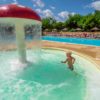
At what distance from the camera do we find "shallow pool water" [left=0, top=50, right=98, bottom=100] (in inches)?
247

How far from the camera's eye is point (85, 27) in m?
51.8

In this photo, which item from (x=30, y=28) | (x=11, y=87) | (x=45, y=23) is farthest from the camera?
(x=45, y=23)

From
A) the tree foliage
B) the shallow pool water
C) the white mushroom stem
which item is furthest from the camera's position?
the tree foliage

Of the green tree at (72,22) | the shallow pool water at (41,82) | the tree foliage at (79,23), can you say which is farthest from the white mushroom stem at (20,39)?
the green tree at (72,22)

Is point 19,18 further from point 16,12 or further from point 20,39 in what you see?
point 20,39

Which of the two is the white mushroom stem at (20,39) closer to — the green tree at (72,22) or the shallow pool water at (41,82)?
the shallow pool water at (41,82)

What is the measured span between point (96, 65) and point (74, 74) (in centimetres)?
151

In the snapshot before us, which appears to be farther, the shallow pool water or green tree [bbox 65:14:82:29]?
green tree [bbox 65:14:82:29]

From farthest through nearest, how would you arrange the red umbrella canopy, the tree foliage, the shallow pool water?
the tree foliage → the red umbrella canopy → the shallow pool water

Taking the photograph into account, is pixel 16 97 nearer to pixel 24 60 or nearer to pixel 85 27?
pixel 24 60

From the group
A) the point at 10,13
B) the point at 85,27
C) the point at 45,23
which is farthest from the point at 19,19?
the point at 45,23

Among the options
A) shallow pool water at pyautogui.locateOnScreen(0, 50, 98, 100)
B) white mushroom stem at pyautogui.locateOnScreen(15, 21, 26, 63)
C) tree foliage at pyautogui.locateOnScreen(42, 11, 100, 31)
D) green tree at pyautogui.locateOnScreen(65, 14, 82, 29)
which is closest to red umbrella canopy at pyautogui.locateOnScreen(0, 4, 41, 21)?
white mushroom stem at pyautogui.locateOnScreen(15, 21, 26, 63)

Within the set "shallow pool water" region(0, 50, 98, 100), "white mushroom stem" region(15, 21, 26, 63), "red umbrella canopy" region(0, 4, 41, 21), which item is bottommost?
"shallow pool water" region(0, 50, 98, 100)

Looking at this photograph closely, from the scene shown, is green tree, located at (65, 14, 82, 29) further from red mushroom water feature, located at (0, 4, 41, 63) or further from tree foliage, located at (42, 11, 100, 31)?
red mushroom water feature, located at (0, 4, 41, 63)
